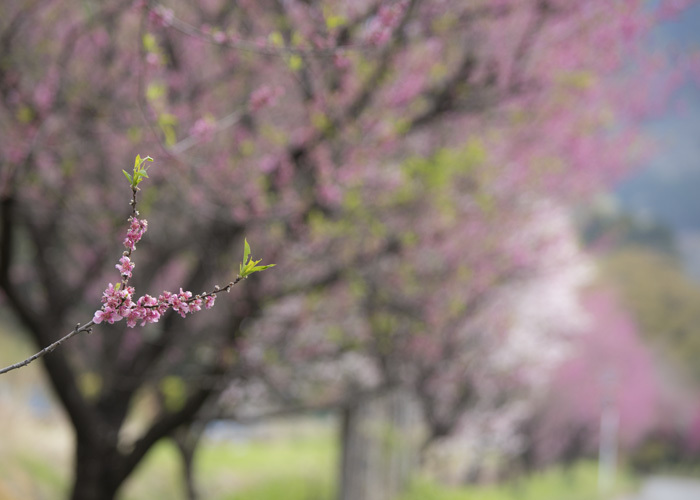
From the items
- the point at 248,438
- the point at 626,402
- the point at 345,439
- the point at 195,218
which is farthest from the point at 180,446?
the point at 626,402

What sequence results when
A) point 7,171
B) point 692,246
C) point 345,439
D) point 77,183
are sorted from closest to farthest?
point 7,171 → point 77,183 → point 345,439 → point 692,246

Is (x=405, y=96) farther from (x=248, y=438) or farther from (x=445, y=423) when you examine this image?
(x=248, y=438)

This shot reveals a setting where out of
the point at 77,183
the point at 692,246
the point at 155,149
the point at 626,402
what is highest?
the point at 692,246

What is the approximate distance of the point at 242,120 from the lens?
622 cm

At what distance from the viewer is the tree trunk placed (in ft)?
33.3

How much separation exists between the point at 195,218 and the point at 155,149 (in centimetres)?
79

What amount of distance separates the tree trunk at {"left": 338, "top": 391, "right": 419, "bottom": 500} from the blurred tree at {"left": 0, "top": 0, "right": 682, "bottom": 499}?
10.9 feet

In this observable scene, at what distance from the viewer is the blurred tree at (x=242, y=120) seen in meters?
5.36

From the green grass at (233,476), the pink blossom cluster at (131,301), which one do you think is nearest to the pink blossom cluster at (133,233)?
the pink blossom cluster at (131,301)

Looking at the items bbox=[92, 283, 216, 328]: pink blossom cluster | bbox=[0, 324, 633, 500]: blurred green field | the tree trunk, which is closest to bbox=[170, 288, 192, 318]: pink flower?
bbox=[92, 283, 216, 328]: pink blossom cluster

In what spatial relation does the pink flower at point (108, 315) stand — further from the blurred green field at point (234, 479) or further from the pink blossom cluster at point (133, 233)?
the blurred green field at point (234, 479)

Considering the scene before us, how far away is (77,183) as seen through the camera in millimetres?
7160

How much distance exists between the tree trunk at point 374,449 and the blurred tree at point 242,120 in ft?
10.9

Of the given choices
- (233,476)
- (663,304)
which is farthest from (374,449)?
(663,304)
